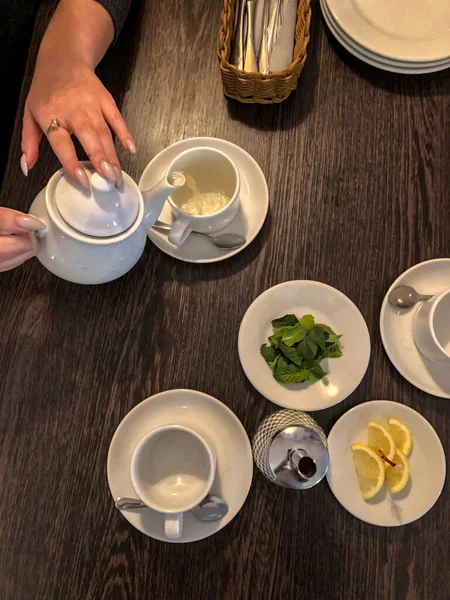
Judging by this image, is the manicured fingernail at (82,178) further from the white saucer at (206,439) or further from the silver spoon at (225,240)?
the white saucer at (206,439)

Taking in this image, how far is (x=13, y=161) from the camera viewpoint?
2.68 feet

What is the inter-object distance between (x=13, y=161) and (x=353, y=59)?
721mm

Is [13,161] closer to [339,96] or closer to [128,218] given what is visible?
[128,218]

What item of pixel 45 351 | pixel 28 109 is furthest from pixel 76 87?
pixel 45 351

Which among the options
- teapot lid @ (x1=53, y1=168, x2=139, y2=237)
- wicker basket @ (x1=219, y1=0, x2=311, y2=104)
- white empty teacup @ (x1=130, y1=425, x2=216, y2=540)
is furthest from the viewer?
wicker basket @ (x1=219, y1=0, x2=311, y2=104)

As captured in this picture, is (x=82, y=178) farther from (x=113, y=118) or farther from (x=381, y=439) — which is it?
(x=381, y=439)

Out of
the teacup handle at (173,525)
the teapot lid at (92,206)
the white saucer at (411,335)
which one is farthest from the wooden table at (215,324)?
the teapot lid at (92,206)

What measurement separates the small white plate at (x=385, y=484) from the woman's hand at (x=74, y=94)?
59cm

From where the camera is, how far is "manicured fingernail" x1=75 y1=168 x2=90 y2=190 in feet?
1.79

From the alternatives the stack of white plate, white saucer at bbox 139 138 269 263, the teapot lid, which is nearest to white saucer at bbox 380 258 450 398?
white saucer at bbox 139 138 269 263

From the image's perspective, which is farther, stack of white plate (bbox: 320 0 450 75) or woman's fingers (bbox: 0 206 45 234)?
stack of white plate (bbox: 320 0 450 75)

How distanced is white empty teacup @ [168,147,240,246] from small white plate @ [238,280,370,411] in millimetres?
166

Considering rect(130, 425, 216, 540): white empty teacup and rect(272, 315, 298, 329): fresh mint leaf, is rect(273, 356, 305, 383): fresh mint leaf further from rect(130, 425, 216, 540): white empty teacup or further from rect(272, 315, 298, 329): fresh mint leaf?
rect(130, 425, 216, 540): white empty teacup

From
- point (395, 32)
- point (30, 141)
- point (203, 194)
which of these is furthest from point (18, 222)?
point (395, 32)
